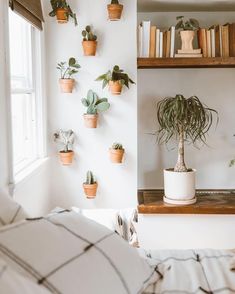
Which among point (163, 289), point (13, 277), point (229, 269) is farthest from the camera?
point (229, 269)

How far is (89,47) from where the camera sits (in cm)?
317

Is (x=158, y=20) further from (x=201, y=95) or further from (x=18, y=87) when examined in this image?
(x=18, y=87)

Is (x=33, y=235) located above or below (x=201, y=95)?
below

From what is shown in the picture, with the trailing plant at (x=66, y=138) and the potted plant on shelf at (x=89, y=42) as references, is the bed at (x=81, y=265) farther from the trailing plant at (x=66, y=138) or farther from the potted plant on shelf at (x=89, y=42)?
the potted plant on shelf at (x=89, y=42)

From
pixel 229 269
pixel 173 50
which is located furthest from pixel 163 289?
pixel 173 50

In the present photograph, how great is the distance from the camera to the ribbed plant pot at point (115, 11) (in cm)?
313

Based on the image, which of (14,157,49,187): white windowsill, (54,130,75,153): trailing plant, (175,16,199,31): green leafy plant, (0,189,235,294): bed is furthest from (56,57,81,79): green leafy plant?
(0,189,235,294): bed

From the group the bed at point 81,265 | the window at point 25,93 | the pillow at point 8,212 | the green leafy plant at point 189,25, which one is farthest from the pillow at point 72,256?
the green leafy plant at point 189,25

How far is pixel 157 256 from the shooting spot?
1.69 m

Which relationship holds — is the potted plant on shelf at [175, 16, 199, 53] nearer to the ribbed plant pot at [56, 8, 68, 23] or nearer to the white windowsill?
the ribbed plant pot at [56, 8, 68, 23]

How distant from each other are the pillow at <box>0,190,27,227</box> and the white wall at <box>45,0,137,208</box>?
6.31ft

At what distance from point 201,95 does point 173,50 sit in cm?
52

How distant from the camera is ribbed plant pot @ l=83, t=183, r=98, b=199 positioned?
327 cm

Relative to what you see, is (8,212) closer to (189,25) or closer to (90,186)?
(90,186)
